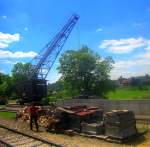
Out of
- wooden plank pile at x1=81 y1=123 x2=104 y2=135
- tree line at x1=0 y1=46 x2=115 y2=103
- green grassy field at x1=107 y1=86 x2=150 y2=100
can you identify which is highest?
tree line at x1=0 y1=46 x2=115 y2=103

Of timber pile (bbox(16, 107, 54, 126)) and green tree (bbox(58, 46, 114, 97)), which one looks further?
green tree (bbox(58, 46, 114, 97))

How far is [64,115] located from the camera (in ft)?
71.6

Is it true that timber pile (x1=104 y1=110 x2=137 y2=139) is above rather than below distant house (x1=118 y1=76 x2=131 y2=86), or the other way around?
below

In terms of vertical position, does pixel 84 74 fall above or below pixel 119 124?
above

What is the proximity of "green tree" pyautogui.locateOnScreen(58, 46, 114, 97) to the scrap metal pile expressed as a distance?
34.8 metres

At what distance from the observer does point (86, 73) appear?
60.2 meters

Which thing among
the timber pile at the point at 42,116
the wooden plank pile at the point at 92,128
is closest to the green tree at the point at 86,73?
the timber pile at the point at 42,116

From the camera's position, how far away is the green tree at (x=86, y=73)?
60000 millimetres

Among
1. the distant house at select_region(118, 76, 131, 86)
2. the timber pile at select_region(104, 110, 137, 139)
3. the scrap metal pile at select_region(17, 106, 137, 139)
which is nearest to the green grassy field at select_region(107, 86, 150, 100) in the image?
the scrap metal pile at select_region(17, 106, 137, 139)

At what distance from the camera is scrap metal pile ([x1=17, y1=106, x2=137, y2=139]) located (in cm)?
1719

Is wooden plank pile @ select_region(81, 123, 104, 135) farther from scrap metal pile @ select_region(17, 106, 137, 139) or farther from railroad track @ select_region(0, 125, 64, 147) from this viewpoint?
railroad track @ select_region(0, 125, 64, 147)

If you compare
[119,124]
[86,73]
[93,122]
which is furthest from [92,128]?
[86,73]

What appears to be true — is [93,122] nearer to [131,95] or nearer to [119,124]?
[119,124]

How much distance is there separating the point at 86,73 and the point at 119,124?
142ft
